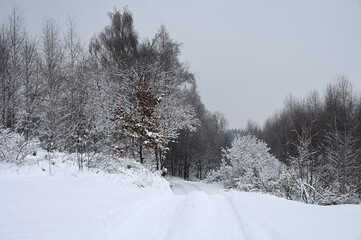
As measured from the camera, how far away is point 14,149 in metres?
5.82

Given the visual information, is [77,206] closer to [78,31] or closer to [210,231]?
[210,231]

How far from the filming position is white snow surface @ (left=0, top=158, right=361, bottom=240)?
2718 millimetres

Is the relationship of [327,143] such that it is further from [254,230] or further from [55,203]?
[55,203]

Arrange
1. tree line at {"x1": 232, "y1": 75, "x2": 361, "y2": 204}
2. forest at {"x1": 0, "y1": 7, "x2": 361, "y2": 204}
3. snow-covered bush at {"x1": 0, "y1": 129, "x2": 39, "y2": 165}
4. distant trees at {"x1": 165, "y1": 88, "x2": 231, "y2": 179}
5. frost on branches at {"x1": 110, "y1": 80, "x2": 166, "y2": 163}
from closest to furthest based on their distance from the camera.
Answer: snow-covered bush at {"x1": 0, "y1": 129, "x2": 39, "y2": 165} < tree line at {"x1": 232, "y1": 75, "x2": 361, "y2": 204} < frost on branches at {"x1": 110, "y1": 80, "x2": 166, "y2": 163} < forest at {"x1": 0, "y1": 7, "x2": 361, "y2": 204} < distant trees at {"x1": 165, "y1": 88, "x2": 231, "y2": 179}

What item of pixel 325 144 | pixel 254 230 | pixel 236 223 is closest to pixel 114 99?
pixel 236 223

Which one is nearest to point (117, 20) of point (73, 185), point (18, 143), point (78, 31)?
point (78, 31)

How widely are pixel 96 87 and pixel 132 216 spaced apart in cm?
1494

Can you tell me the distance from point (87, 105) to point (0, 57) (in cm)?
567

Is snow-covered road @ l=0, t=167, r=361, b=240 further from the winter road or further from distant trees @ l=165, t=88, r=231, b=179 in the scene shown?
distant trees @ l=165, t=88, r=231, b=179

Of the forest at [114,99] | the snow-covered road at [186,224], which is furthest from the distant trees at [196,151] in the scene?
the snow-covered road at [186,224]

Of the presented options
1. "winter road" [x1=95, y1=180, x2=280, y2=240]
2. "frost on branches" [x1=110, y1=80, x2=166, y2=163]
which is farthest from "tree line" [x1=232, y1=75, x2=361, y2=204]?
"frost on branches" [x1=110, y1=80, x2=166, y2=163]

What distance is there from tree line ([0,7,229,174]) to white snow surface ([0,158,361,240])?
6.63m

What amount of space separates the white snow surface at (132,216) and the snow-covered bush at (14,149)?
52 centimetres

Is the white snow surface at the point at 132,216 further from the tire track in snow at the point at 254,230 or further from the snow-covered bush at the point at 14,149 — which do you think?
Answer: the snow-covered bush at the point at 14,149
